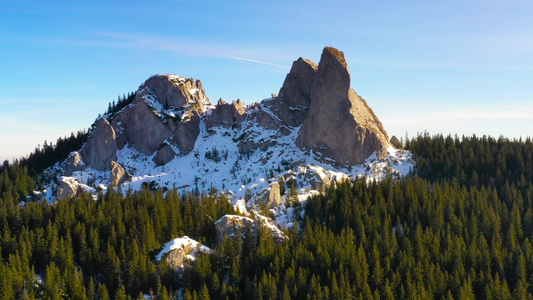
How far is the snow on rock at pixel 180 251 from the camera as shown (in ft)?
413

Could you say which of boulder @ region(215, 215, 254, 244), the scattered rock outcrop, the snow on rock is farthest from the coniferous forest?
boulder @ region(215, 215, 254, 244)

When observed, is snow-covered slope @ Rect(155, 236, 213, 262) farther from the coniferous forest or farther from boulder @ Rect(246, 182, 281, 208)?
boulder @ Rect(246, 182, 281, 208)

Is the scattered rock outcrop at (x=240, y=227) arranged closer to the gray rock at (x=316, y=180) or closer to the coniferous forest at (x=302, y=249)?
the coniferous forest at (x=302, y=249)

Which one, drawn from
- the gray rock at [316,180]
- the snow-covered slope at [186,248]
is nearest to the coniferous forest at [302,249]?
the snow-covered slope at [186,248]

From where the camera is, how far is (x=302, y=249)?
128250mm

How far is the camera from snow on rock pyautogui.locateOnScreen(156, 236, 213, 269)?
126m

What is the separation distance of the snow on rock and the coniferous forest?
251 centimetres

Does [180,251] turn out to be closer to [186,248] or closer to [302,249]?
[186,248]

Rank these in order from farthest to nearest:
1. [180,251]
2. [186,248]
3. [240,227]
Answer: [240,227] → [186,248] → [180,251]

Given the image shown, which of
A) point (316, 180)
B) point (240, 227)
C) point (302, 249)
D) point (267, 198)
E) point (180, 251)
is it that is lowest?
point (180, 251)

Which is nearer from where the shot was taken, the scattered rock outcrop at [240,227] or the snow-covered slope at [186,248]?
the snow-covered slope at [186,248]

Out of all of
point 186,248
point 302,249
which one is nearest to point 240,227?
point 186,248

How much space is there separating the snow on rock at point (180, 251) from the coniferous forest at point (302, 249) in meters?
2.51

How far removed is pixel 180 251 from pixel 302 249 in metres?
31.0
